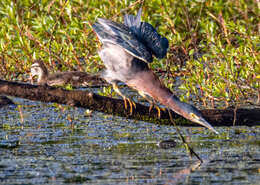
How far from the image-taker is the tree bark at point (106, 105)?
Answer: 5.77 metres

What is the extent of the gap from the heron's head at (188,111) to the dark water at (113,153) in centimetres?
31

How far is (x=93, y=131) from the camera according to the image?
7555mm

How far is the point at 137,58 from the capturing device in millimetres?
6488

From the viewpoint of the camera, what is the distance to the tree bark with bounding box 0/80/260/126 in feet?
18.9

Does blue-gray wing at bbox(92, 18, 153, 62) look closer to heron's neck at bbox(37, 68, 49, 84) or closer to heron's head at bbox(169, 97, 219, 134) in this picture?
heron's head at bbox(169, 97, 219, 134)

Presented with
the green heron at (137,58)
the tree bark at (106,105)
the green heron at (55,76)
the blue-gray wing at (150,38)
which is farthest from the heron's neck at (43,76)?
the tree bark at (106,105)

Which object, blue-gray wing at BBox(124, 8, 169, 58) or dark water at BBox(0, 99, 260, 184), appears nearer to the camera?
dark water at BBox(0, 99, 260, 184)

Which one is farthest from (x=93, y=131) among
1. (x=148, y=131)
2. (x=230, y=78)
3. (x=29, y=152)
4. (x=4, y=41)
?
(x=4, y=41)

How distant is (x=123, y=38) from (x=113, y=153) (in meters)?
1.27

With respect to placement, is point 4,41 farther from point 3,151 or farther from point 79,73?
point 3,151

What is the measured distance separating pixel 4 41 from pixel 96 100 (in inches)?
190

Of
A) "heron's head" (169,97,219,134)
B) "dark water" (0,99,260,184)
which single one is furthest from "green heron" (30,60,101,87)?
"heron's head" (169,97,219,134)

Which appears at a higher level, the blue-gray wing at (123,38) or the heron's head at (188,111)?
the blue-gray wing at (123,38)

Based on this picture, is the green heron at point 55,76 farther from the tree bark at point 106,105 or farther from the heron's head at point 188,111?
the heron's head at point 188,111
